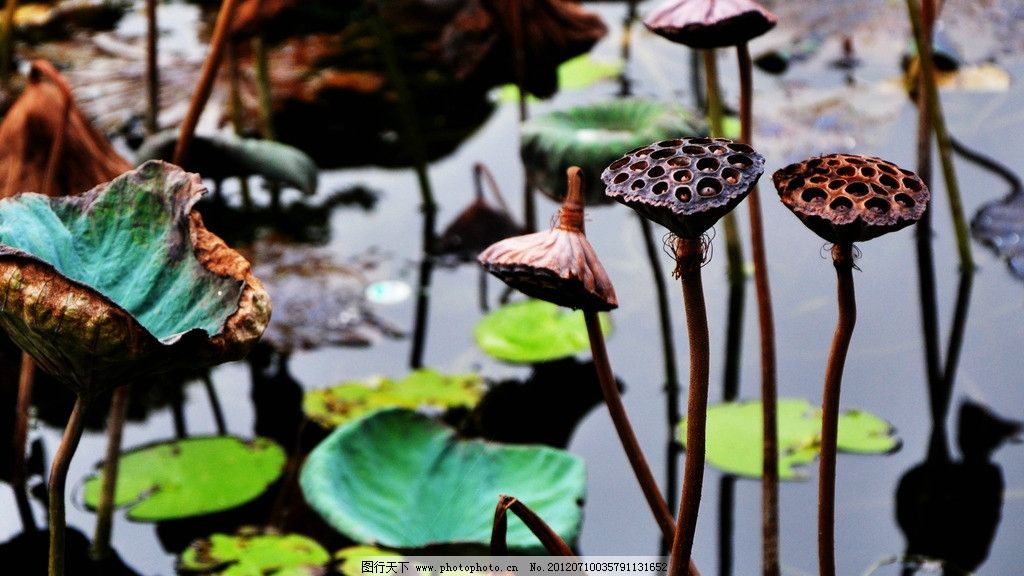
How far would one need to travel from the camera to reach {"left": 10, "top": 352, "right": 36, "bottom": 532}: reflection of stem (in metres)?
1.77

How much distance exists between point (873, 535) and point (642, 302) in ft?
2.63

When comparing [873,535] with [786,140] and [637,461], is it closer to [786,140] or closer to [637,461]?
[637,461]

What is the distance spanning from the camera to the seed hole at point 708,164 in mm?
863

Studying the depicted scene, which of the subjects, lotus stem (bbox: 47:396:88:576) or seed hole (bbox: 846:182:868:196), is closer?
seed hole (bbox: 846:182:868:196)

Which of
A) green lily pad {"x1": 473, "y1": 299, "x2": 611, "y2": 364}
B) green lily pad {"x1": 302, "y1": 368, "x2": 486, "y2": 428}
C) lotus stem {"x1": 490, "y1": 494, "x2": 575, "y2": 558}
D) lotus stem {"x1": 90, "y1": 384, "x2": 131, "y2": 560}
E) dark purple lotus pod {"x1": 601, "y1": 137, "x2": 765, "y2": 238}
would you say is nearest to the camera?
dark purple lotus pod {"x1": 601, "y1": 137, "x2": 765, "y2": 238}

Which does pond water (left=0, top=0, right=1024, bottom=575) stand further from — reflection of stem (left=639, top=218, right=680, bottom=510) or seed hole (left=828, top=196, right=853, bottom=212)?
seed hole (left=828, top=196, right=853, bottom=212)

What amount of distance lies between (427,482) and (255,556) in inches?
10.7

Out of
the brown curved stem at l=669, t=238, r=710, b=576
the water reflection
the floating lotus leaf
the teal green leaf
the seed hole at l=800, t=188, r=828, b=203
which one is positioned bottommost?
the water reflection

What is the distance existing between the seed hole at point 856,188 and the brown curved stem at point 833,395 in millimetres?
46

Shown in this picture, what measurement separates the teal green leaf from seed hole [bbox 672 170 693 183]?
42.3 inches

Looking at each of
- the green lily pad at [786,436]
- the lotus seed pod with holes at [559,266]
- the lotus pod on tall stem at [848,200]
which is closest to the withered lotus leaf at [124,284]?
the lotus seed pod with holes at [559,266]

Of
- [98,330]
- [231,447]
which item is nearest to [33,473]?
[231,447]

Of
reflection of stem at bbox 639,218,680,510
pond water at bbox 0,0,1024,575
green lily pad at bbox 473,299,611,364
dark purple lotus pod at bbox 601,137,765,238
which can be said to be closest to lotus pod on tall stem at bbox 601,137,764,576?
dark purple lotus pod at bbox 601,137,765,238

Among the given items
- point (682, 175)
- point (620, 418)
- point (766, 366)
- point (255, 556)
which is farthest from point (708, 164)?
point (255, 556)
